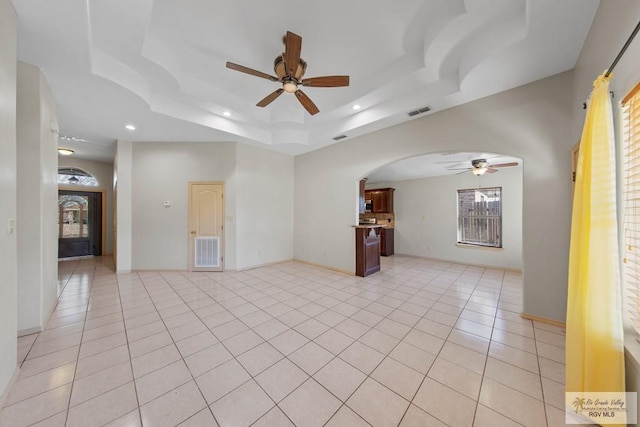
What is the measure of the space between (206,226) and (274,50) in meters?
3.85

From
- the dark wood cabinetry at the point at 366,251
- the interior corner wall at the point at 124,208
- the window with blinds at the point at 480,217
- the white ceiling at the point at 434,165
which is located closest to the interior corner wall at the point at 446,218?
the window with blinds at the point at 480,217

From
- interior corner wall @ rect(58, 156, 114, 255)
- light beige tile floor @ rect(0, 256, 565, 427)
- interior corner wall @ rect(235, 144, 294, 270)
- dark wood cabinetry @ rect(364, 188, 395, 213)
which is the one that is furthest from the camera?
dark wood cabinetry @ rect(364, 188, 395, 213)

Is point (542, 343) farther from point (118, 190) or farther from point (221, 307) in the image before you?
point (118, 190)

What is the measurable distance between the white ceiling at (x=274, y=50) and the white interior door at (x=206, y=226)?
1491 mm

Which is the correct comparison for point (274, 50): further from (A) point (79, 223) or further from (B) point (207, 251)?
(A) point (79, 223)

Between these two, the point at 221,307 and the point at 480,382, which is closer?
the point at 480,382

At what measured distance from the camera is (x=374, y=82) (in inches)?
134

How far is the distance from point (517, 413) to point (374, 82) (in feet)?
13.0

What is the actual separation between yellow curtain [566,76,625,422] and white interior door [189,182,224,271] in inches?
210

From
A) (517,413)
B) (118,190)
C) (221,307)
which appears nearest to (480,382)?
(517,413)

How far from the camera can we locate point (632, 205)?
1369mm
